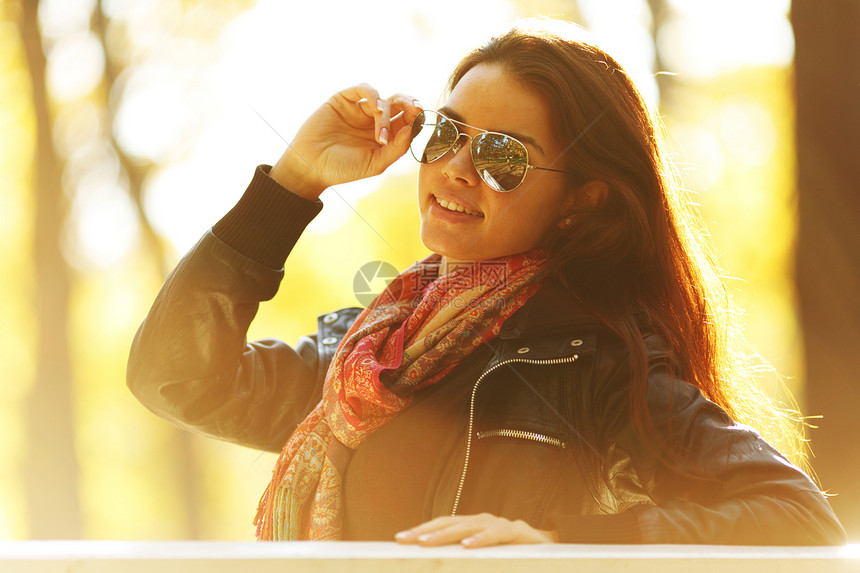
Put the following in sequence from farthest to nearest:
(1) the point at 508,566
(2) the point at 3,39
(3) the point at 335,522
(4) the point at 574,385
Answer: (2) the point at 3,39 < (3) the point at 335,522 < (4) the point at 574,385 < (1) the point at 508,566

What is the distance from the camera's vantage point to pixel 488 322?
6.75ft

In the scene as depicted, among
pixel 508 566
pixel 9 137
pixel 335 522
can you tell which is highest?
pixel 9 137

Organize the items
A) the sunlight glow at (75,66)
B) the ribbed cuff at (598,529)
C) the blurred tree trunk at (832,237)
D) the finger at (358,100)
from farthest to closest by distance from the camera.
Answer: the sunlight glow at (75,66) < the blurred tree trunk at (832,237) < the finger at (358,100) < the ribbed cuff at (598,529)

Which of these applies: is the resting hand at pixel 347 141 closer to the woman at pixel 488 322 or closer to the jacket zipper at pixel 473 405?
the woman at pixel 488 322

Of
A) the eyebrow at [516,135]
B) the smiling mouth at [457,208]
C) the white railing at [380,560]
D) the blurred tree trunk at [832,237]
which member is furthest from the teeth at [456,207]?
the blurred tree trunk at [832,237]

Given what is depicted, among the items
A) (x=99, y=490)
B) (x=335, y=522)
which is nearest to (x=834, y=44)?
(x=335, y=522)

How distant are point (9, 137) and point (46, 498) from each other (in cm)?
374

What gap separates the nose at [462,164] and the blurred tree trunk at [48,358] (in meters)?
6.41

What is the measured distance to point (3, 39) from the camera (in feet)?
23.9

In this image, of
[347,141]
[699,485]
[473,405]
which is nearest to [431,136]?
[347,141]

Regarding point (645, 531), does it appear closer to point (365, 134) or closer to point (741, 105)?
point (365, 134)

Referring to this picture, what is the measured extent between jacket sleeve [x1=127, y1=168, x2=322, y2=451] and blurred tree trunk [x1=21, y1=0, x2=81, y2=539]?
598 cm

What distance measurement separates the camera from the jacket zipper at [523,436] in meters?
1.78

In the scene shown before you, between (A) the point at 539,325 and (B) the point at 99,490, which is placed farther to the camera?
(B) the point at 99,490
